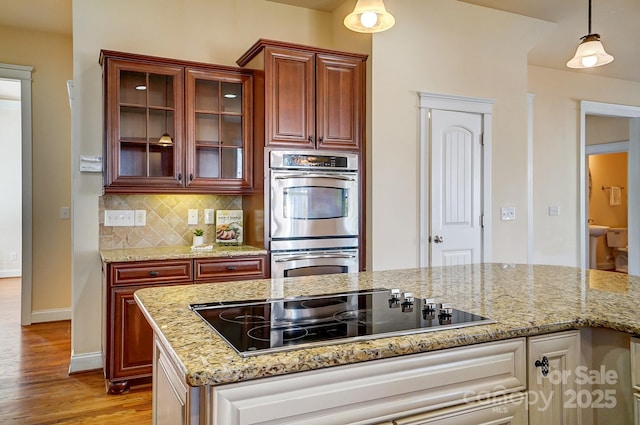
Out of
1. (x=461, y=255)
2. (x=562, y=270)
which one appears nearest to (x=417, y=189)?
(x=461, y=255)

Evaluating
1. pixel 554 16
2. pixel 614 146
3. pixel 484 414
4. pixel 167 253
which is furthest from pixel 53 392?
pixel 614 146

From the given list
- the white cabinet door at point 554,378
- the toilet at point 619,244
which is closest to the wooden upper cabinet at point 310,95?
the white cabinet door at point 554,378

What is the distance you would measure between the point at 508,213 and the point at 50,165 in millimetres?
4630

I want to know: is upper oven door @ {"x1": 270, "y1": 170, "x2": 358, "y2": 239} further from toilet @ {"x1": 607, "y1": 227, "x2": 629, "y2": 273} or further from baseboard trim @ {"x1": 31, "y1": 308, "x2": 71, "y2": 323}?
toilet @ {"x1": 607, "y1": 227, "x2": 629, "y2": 273}

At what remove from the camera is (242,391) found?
1.04 m

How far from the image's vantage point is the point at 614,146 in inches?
273

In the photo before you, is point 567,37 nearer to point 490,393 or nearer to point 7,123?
point 490,393

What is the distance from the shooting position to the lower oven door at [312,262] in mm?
3418

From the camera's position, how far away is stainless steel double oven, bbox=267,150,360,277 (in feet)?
11.2

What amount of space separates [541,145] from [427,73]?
2492 millimetres

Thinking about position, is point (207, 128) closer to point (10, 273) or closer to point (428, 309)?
point (428, 309)

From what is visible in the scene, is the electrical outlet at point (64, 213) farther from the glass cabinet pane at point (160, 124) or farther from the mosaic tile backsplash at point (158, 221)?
the glass cabinet pane at point (160, 124)

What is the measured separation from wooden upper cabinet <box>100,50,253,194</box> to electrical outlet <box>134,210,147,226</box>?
334 millimetres

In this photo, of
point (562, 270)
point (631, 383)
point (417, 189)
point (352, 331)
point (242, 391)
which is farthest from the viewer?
point (417, 189)
